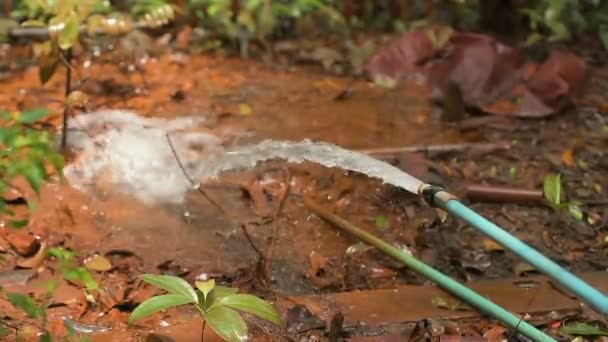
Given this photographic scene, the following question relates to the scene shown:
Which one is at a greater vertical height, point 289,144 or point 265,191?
point 289,144

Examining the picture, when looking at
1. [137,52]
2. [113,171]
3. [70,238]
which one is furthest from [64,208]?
[137,52]

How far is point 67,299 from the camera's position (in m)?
2.53

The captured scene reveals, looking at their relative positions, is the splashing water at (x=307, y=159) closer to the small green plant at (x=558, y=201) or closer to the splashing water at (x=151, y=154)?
the splashing water at (x=151, y=154)

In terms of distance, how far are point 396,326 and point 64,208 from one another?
1463 mm

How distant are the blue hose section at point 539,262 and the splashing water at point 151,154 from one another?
0.90 meters

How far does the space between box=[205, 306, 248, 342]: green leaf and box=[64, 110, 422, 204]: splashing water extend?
3.25 feet

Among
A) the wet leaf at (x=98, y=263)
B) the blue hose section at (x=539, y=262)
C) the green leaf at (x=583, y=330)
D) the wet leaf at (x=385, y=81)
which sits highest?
the blue hose section at (x=539, y=262)

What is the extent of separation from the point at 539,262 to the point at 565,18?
3459 millimetres

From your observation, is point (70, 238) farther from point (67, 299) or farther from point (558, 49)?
point (558, 49)

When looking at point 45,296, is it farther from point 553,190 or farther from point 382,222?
point 553,190

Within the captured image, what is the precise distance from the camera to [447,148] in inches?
147

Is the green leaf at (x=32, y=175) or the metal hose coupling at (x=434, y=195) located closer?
the green leaf at (x=32, y=175)

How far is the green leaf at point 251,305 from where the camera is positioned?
2021mm

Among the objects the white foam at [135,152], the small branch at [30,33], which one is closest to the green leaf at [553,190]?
the white foam at [135,152]
